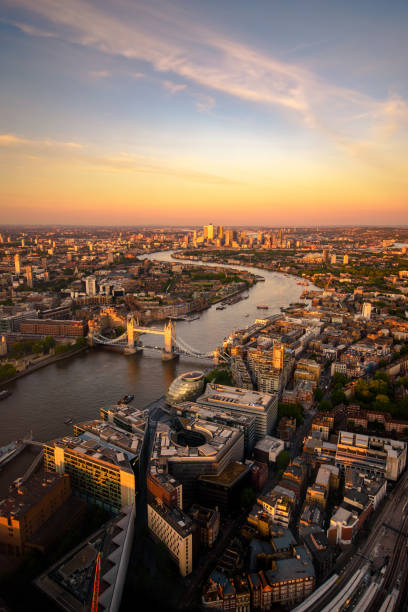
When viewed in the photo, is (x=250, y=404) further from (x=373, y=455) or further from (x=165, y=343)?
(x=165, y=343)

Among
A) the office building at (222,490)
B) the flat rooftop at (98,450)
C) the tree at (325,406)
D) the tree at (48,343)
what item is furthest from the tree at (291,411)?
the tree at (48,343)

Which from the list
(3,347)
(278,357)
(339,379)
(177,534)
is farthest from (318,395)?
(3,347)

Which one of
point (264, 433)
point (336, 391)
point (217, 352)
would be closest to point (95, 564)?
point (264, 433)

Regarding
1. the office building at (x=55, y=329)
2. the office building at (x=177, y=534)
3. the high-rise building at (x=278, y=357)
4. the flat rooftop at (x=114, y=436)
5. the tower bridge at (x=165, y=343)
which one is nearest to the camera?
the office building at (x=177, y=534)

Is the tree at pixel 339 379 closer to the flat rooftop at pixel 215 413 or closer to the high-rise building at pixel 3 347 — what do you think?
the flat rooftop at pixel 215 413

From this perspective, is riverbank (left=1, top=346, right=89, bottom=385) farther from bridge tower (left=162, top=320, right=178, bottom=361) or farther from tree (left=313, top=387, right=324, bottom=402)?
tree (left=313, top=387, right=324, bottom=402)

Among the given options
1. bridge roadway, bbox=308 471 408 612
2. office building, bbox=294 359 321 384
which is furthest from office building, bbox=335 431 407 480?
office building, bbox=294 359 321 384
